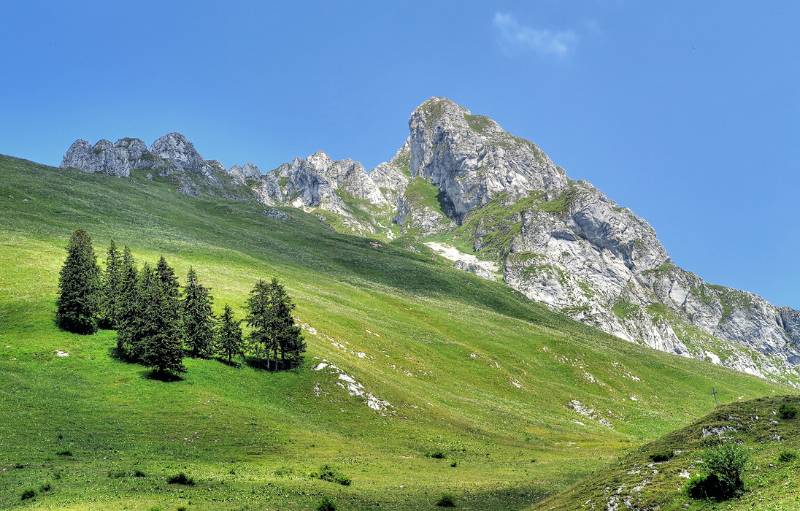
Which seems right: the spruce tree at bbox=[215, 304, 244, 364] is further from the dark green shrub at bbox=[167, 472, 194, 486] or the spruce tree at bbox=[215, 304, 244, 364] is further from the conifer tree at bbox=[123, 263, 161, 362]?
the dark green shrub at bbox=[167, 472, 194, 486]

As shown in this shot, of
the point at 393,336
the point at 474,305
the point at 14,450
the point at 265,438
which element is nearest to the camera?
the point at 14,450

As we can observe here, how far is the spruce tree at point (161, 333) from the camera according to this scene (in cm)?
5781

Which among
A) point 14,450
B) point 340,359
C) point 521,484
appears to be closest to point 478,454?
point 521,484

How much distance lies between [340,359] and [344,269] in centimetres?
11823

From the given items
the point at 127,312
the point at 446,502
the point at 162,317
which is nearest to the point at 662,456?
the point at 446,502

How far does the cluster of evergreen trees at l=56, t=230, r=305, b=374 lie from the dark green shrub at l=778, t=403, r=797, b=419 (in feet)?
177

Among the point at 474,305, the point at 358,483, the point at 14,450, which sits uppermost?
the point at 474,305

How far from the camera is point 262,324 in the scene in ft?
237

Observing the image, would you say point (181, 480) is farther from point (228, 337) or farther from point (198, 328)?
point (198, 328)

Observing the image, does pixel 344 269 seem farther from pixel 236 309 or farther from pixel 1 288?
pixel 1 288

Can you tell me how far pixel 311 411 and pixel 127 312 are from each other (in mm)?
26563

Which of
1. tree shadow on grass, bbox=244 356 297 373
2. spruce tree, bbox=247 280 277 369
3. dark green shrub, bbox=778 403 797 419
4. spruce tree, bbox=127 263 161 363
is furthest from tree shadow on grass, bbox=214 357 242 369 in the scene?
dark green shrub, bbox=778 403 797 419

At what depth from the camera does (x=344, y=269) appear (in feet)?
637

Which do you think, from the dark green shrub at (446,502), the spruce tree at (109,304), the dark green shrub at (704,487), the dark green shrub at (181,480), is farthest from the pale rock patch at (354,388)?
the dark green shrub at (704,487)
